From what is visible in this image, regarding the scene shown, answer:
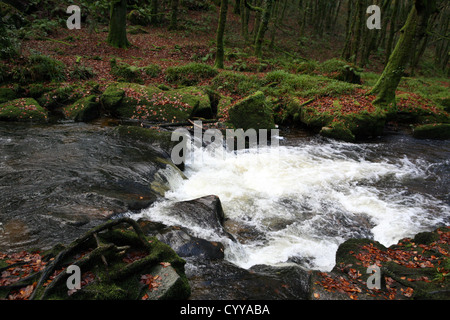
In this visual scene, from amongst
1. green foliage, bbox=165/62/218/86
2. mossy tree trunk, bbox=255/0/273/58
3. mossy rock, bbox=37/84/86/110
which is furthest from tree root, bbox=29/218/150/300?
mossy tree trunk, bbox=255/0/273/58

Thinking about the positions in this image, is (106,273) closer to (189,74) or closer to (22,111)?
(22,111)

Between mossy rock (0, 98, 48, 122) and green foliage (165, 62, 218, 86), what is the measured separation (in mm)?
6497

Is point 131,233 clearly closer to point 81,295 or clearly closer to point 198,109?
point 81,295

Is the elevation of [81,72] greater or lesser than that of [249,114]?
greater

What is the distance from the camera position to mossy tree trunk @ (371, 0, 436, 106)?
1119cm

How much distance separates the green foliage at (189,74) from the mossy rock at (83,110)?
468 cm

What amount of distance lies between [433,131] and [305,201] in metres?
9.29

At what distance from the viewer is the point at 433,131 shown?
1239 cm

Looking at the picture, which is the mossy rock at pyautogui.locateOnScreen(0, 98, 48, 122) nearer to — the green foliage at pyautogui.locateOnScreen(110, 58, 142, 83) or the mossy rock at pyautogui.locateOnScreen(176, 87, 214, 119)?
the green foliage at pyautogui.locateOnScreen(110, 58, 142, 83)

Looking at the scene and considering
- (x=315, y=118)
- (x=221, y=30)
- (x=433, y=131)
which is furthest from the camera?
(x=221, y=30)

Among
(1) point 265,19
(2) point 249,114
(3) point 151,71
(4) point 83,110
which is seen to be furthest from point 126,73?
(1) point 265,19

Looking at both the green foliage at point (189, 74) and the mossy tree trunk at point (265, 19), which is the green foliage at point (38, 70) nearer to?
the green foliage at point (189, 74)

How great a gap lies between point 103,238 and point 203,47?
20816mm

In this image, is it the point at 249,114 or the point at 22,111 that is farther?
the point at 249,114
